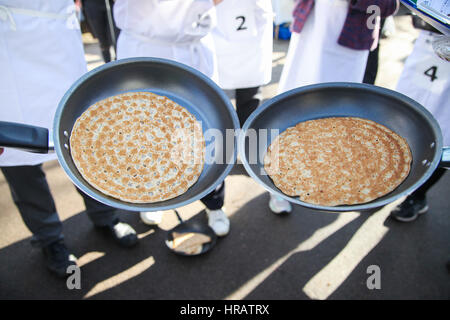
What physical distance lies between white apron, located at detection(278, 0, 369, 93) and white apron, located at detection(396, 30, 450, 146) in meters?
0.28

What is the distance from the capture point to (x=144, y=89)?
4.00 ft

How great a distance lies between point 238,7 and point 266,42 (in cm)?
30

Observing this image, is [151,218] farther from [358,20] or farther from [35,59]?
[358,20]

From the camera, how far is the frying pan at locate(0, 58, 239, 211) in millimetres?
930

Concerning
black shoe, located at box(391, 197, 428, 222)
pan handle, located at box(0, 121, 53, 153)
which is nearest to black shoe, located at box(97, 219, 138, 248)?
pan handle, located at box(0, 121, 53, 153)

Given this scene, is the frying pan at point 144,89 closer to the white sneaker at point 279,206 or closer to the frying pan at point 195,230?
the frying pan at point 195,230

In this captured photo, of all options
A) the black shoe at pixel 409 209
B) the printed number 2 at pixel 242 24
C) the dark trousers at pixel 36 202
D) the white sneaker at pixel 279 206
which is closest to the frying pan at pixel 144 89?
the dark trousers at pixel 36 202

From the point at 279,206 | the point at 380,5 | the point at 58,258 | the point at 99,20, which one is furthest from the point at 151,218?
the point at 99,20

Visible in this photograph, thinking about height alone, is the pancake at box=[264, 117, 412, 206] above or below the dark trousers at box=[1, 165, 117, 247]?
above

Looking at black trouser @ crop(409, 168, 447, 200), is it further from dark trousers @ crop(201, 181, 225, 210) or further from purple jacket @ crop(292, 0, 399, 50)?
dark trousers @ crop(201, 181, 225, 210)

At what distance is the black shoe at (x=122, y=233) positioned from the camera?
2.12 metres

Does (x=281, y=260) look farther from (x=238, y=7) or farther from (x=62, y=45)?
(x=62, y=45)

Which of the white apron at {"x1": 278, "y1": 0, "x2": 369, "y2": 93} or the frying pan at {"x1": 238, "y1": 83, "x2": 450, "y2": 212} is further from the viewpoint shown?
the white apron at {"x1": 278, "y1": 0, "x2": 369, "y2": 93}
